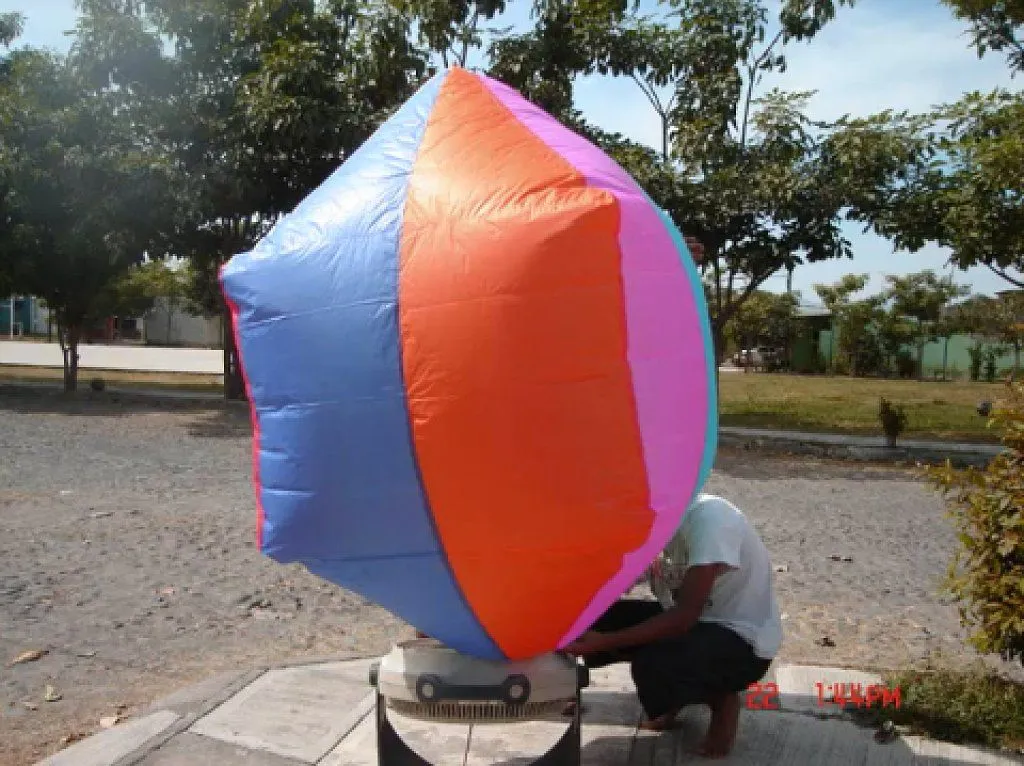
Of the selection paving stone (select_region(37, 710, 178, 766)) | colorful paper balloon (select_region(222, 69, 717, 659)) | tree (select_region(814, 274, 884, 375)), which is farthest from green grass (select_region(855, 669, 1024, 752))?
tree (select_region(814, 274, 884, 375))

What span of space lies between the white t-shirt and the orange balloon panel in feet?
2.31

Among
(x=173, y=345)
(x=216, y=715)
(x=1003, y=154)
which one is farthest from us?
(x=173, y=345)

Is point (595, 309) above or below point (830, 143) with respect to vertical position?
below

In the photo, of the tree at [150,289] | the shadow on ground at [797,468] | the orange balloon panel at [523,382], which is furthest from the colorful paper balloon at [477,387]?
the tree at [150,289]

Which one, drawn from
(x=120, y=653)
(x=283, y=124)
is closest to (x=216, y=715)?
(x=120, y=653)

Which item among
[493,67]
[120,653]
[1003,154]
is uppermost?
[493,67]

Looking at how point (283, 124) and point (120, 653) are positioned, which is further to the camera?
point (283, 124)

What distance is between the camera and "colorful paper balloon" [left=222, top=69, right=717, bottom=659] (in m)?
2.66

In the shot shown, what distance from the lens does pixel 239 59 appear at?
612 inches

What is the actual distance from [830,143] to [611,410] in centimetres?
1144

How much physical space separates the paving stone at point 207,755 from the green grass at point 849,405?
822cm

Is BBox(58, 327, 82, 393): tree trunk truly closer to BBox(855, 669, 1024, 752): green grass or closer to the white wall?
BBox(855, 669, 1024, 752): green grass

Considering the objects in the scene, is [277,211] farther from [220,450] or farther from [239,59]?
[220,450]

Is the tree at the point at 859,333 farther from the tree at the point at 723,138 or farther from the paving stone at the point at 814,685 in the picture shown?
the paving stone at the point at 814,685
